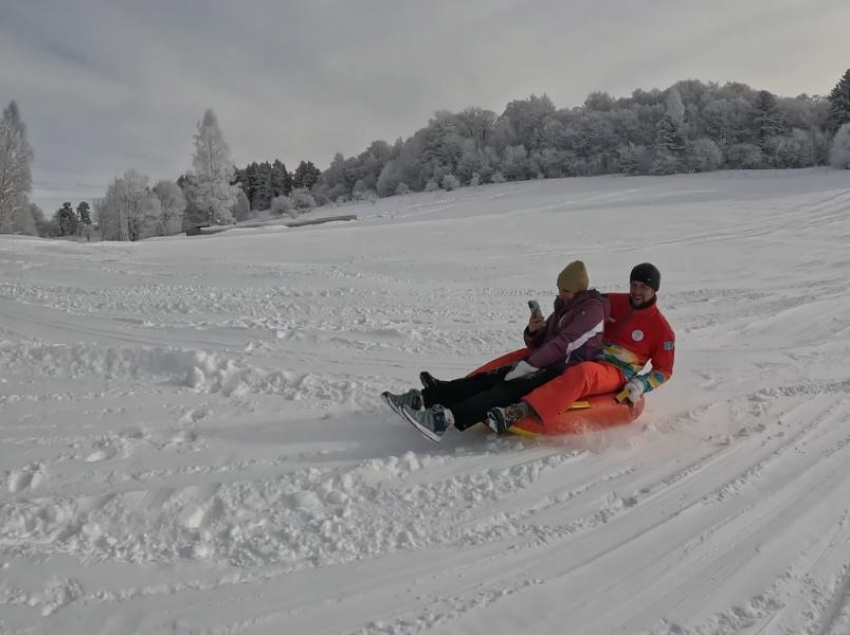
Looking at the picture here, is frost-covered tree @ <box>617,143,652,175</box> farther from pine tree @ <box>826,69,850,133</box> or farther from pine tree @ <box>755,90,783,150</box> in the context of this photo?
pine tree @ <box>826,69,850,133</box>

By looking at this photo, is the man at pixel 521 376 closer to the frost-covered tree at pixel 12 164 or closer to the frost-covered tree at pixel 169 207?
the frost-covered tree at pixel 12 164

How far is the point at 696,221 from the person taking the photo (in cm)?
1831

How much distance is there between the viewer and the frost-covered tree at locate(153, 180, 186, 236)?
48250 mm

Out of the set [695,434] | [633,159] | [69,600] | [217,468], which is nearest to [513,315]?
[695,434]

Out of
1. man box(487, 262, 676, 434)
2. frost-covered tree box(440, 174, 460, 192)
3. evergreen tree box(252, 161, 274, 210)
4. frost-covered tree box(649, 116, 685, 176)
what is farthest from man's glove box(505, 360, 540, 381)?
evergreen tree box(252, 161, 274, 210)

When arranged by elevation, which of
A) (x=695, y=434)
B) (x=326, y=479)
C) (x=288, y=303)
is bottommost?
(x=695, y=434)

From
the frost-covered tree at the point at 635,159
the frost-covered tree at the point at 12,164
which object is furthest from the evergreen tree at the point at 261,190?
the frost-covered tree at the point at 635,159

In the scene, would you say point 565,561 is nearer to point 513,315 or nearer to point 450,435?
point 450,435

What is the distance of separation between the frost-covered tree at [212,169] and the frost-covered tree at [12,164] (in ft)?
28.2

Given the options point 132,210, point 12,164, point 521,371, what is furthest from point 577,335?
point 132,210

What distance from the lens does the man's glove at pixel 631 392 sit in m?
3.67

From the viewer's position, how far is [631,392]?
144 inches

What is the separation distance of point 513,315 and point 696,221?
1392 centimetres

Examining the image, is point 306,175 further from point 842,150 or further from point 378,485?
point 378,485
